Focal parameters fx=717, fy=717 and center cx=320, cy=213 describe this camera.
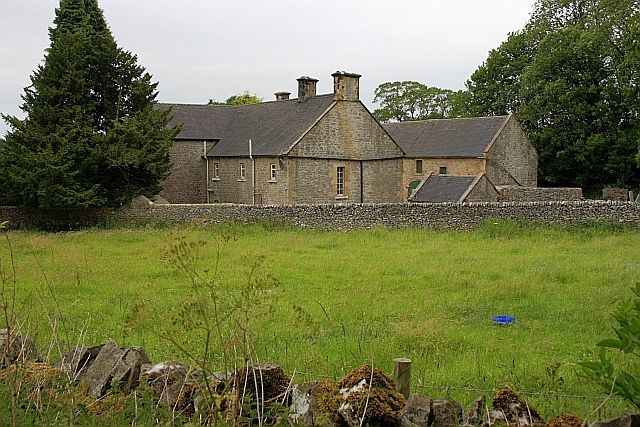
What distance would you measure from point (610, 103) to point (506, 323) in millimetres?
40297

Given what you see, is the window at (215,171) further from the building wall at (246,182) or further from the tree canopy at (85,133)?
the tree canopy at (85,133)

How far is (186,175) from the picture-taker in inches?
1706

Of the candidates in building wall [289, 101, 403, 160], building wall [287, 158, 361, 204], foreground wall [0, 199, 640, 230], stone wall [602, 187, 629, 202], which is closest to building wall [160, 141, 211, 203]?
building wall [287, 158, 361, 204]

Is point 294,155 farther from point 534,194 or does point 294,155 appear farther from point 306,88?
point 534,194

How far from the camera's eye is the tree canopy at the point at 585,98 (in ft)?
152

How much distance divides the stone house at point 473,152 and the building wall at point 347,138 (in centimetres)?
324

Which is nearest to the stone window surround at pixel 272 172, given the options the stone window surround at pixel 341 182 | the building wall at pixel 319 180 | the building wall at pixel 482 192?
the building wall at pixel 319 180

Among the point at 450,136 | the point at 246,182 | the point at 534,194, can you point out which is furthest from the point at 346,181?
the point at 450,136

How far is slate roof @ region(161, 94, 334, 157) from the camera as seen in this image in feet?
130

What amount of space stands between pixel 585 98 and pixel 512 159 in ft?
23.0

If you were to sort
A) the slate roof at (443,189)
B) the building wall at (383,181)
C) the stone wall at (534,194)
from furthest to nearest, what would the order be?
the building wall at (383,181) < the stone wall at (534,194) < the slate roof at (443,189)

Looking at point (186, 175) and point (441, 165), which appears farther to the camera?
point (441, 165)

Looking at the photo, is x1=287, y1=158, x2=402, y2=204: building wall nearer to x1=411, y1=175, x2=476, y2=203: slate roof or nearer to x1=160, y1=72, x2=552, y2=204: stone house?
x1=160, y1=72, x2=552, y2=204: stone house

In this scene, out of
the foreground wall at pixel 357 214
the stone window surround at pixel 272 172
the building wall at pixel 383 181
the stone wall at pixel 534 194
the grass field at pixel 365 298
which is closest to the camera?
the grass field at pixel 365 298
